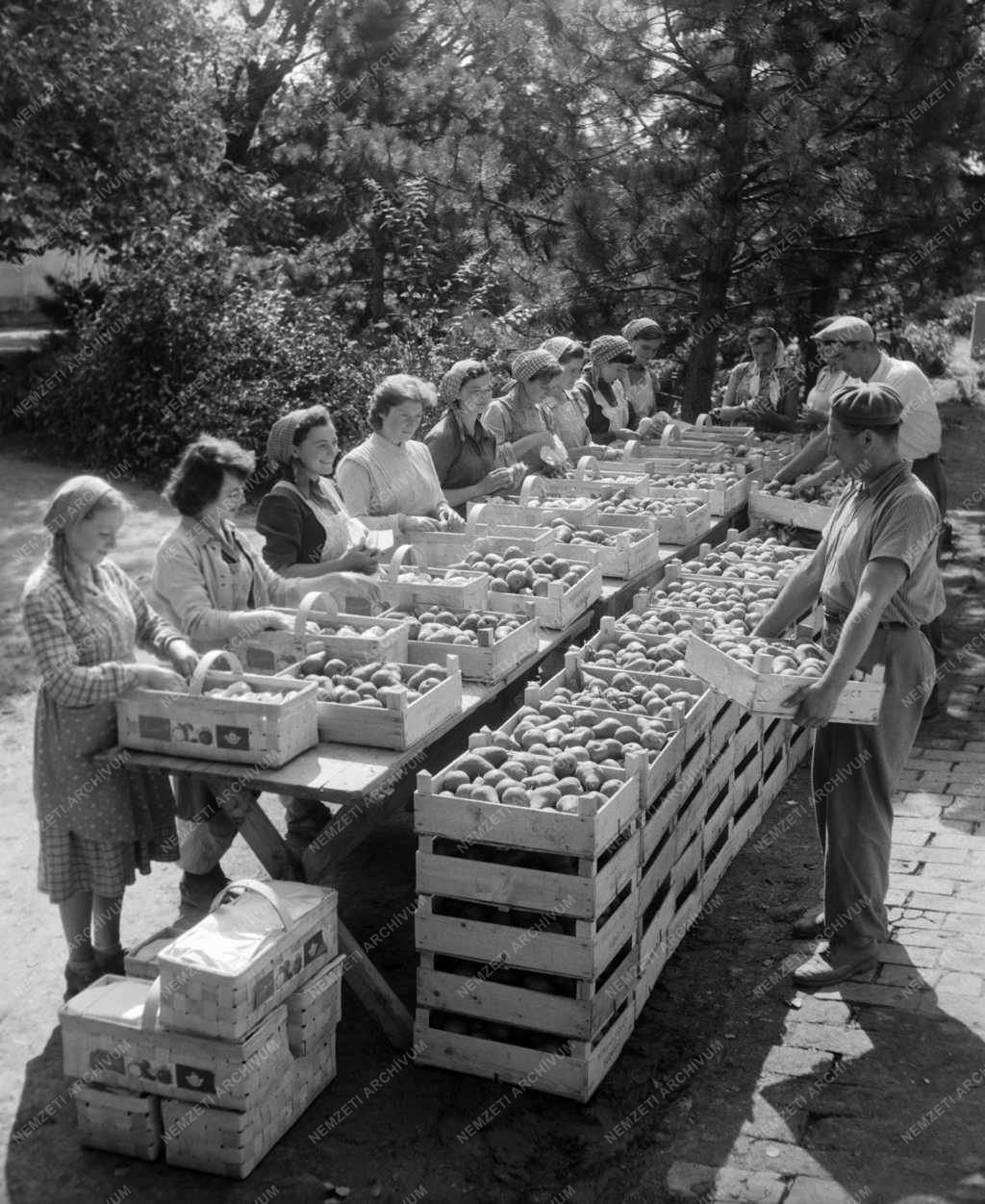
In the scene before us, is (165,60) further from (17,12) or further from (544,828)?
(544,828)

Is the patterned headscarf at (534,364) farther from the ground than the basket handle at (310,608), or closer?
farther from the ground

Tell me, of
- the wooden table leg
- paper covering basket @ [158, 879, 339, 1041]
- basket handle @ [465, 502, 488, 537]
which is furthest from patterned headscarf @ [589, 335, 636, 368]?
paper covering basket @ [158, 879, 339, 1041]

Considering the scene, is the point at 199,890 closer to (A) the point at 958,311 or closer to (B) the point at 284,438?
(B) the point at 284,438

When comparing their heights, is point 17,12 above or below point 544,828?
above

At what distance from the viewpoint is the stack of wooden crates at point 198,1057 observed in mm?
3535

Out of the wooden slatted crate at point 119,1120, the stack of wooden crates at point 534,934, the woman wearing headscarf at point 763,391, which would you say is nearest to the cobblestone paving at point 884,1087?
the stack of wooden crates at point 534,934

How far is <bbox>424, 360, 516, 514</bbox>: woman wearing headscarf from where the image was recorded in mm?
7105

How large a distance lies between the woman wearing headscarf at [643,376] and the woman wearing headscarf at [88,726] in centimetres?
583

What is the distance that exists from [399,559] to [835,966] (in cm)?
251

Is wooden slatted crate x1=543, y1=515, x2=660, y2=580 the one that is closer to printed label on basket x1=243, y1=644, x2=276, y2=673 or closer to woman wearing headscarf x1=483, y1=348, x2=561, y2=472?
woman wearing headscarf x1=483, y1=348, x2=561, y2=472

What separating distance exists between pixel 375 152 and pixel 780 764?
8.58 m

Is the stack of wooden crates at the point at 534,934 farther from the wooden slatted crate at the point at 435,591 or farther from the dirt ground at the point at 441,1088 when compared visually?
the wooden slatted crate at the point at 435,591

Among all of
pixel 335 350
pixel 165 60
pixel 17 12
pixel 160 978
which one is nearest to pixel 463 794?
pixel 160 978

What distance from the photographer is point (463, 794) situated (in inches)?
159
